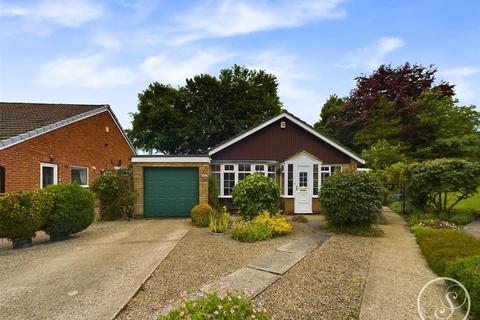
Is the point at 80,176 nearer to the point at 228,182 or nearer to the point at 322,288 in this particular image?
the point at 228,182

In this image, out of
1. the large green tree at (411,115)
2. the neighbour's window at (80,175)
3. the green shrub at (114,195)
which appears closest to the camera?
the green shrub at (114,195)

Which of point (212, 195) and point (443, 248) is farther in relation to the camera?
point (212, 195)

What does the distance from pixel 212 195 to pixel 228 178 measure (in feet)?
4.22

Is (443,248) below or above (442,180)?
below

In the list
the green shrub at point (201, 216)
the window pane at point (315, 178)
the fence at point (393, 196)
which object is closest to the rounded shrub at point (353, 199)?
the green shrub at point (201, 216)

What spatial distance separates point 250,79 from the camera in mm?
27797

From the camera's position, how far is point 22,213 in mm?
6422

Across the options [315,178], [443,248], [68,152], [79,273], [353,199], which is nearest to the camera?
[79,273]

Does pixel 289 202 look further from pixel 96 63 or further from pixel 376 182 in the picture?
pixel 96 63

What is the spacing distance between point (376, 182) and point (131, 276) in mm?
6975

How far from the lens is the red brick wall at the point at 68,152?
907cm

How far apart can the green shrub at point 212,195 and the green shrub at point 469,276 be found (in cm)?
882

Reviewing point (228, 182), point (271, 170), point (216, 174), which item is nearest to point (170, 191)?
point (216, 174)

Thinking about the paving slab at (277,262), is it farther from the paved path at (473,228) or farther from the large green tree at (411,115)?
the large green tree at (411,115)
